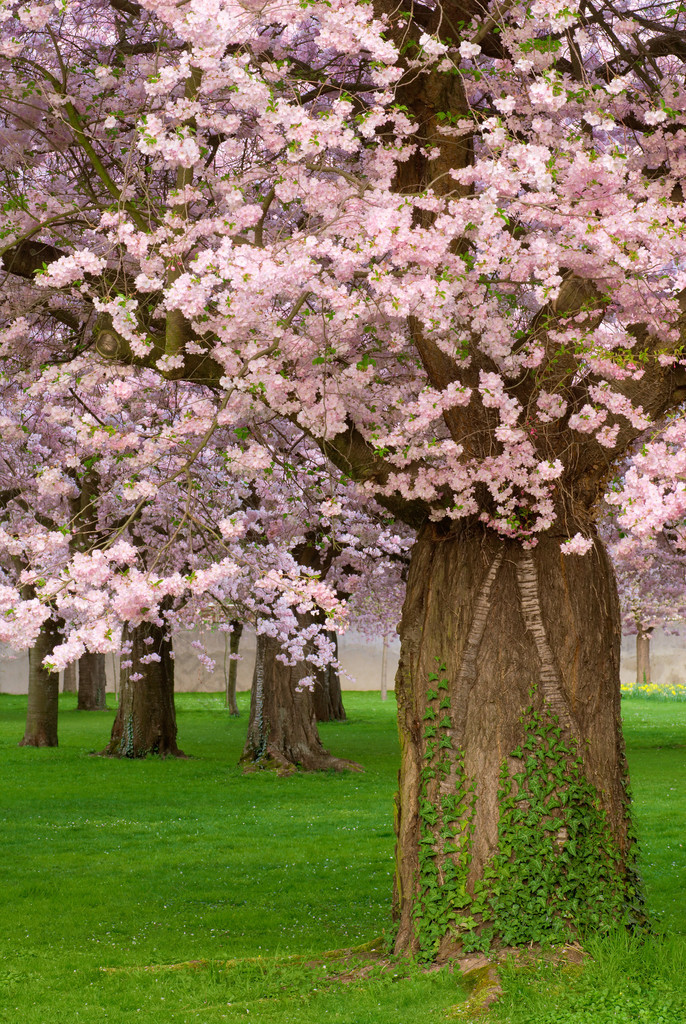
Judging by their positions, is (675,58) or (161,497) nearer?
(675,58)

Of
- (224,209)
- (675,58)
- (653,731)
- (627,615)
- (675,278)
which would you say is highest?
(675,58)

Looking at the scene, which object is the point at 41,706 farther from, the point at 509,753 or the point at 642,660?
the point at 642,660

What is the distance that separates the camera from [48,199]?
28.5 feet

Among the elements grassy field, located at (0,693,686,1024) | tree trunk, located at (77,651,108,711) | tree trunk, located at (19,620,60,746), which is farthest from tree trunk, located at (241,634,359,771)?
tree trunk, located at (77,651,108,711)

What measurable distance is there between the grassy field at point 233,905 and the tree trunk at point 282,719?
0.84 m

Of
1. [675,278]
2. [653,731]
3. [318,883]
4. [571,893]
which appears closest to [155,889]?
[318,883]

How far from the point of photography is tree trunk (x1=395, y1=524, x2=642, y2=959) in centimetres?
720

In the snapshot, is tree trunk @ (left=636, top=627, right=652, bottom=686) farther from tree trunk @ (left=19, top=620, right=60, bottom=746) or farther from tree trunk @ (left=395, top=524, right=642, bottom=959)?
tree trunk @ (left=395, top=524, right=642, bottom=959)

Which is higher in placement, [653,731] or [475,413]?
[475,413]

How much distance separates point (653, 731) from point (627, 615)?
1112cm

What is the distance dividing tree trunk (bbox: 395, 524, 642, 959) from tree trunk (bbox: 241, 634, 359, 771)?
12688mm

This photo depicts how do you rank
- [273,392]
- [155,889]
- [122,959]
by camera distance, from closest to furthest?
[273,392], [122,959], [155,889]

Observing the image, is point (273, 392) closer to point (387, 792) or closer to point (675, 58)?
point (675, 58)

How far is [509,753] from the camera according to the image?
7.40 metres
